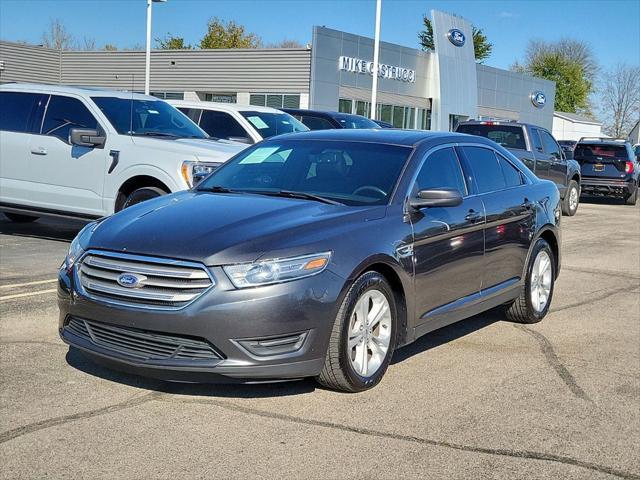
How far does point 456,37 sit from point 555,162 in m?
31.6

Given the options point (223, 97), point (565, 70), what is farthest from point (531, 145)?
point (565, 70)

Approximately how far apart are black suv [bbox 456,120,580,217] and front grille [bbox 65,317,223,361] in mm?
13798

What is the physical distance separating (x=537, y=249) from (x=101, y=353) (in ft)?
13.3

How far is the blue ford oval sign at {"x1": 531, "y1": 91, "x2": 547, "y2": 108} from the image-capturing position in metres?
59.0

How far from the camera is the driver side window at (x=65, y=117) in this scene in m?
10.7

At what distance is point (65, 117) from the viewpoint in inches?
427

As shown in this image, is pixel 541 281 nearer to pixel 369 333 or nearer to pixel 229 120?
pixel 369 333

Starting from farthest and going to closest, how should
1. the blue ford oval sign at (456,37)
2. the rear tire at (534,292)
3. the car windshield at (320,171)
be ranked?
the blue ford oval sign at (456,37) → the rear tire at (534,292) → the car windshield at (320,171)

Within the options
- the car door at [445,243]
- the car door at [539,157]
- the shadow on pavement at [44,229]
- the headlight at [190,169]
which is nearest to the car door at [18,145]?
the shadow on pavement at [44,229]

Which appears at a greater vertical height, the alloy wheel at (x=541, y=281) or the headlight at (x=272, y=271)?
the headlight at (x=272, y=271)

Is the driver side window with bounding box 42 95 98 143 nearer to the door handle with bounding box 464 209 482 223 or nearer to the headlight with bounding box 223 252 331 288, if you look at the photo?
the door handle with bounding box 464 209 482 223

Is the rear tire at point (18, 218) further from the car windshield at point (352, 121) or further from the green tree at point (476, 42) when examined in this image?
the green tree at point (476, 42)

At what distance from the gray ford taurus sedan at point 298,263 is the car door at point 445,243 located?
0.01 metres

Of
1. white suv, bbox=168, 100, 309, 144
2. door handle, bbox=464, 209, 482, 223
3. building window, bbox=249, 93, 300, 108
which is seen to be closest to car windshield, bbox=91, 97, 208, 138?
white suv, bbox=168, 100, 309, 144
